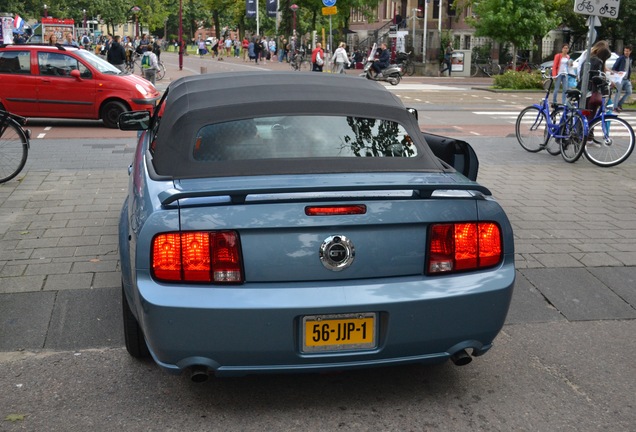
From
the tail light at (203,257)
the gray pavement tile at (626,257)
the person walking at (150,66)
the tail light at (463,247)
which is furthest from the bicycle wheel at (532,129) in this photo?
the person walking at (150,66)

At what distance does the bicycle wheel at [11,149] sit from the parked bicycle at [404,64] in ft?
113

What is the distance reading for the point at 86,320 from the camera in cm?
525

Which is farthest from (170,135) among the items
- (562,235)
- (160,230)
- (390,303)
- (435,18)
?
(435,18)

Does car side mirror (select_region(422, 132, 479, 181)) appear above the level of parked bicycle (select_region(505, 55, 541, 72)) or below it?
above

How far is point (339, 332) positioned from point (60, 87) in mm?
13902

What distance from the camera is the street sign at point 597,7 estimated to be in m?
13.0

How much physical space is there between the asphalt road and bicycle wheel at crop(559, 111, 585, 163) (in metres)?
3.20

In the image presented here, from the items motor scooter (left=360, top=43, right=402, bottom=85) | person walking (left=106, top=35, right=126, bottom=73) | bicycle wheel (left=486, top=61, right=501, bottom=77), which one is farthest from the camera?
bicycle wheel (left=486, top=61, right=501, bottom=77)

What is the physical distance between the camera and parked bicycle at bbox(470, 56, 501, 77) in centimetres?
4566

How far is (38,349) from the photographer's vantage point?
479 centimetres

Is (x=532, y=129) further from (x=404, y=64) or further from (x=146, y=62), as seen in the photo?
(x=404, y=64)

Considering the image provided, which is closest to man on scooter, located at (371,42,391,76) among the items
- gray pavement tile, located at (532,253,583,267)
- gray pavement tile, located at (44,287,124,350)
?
gray pavement tile, located at (532,253,583,267)

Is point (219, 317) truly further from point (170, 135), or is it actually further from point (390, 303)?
point (170, 135)

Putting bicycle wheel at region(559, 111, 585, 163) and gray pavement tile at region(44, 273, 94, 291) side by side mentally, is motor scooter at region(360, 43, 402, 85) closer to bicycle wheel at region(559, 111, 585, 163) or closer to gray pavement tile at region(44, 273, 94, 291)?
bicycle wheel at region(559, 111, 585, 163)
